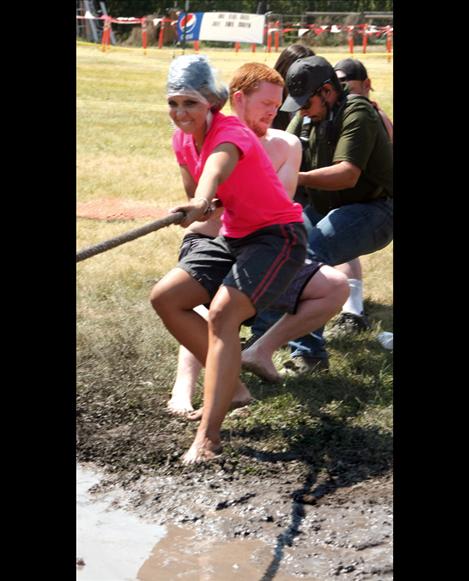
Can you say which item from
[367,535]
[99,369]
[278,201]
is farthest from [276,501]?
[99,369]

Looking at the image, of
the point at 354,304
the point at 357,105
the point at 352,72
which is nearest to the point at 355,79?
the point at 352,72

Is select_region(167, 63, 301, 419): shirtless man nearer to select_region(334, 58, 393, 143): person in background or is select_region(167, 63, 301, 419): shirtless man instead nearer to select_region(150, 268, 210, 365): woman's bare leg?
select_region(150, 268, 210, 365): woman's bare leg

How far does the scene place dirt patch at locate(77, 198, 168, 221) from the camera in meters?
9.92

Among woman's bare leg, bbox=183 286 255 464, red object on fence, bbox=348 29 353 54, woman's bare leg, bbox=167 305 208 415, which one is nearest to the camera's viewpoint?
woman's bare leg, bbox=183 286 255 464

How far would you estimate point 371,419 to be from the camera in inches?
193

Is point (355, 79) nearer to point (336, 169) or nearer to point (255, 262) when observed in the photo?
point (336, 169)

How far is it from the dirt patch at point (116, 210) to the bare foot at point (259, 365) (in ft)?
15.5

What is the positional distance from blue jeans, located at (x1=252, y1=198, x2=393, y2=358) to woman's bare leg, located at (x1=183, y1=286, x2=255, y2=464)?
1.48 metres

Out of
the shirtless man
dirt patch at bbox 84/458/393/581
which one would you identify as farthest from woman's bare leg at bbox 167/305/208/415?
dirt patch at bbox 84/458/393/581

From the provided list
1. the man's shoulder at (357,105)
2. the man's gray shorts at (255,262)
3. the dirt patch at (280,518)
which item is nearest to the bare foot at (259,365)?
the man's gray shorts at (255,262)

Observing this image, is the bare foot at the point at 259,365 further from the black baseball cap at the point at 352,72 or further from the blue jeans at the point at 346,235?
the black baseball cap at the point at 352,72

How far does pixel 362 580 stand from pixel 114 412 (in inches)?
71.3
